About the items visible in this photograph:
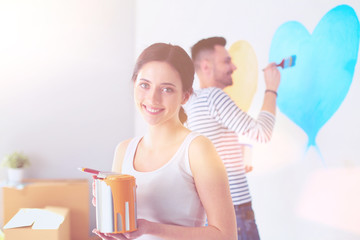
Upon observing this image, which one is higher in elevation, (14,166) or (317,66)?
(317,66)

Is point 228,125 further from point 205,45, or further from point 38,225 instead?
point 38,225

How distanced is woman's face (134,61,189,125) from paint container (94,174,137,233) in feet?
0.57

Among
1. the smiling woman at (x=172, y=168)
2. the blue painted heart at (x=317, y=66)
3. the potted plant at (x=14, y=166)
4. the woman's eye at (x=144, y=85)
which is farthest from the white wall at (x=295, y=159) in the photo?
the potted plant at (x=14, y=166)

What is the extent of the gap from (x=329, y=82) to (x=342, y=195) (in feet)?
1.26

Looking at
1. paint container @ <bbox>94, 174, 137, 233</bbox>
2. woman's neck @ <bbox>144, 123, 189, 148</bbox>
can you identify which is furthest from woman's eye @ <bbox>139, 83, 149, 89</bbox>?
paint container @ <bbox>94, 174, 137, 233</bbox>

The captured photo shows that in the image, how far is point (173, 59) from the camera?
0.76 m

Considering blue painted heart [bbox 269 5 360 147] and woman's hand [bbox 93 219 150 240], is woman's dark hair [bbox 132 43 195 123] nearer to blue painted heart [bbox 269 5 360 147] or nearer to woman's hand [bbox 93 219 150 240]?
woman's hand [bbox 93 219 150 240]

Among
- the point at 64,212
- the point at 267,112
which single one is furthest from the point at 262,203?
the point at 64,212

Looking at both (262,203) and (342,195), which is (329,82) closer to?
(342,195)

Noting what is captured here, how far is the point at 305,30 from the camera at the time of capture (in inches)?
49.3

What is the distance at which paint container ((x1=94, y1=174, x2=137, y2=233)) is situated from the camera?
0.63 meters

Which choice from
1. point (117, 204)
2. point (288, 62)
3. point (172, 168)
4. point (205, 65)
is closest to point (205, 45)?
point (205, 65)

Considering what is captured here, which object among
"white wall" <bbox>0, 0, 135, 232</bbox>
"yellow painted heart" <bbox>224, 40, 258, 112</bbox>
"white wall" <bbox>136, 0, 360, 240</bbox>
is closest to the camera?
"white wall" <bbox>136, 0, 360, 240</bbox>

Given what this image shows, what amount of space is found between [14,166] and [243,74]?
1614 millimetres
